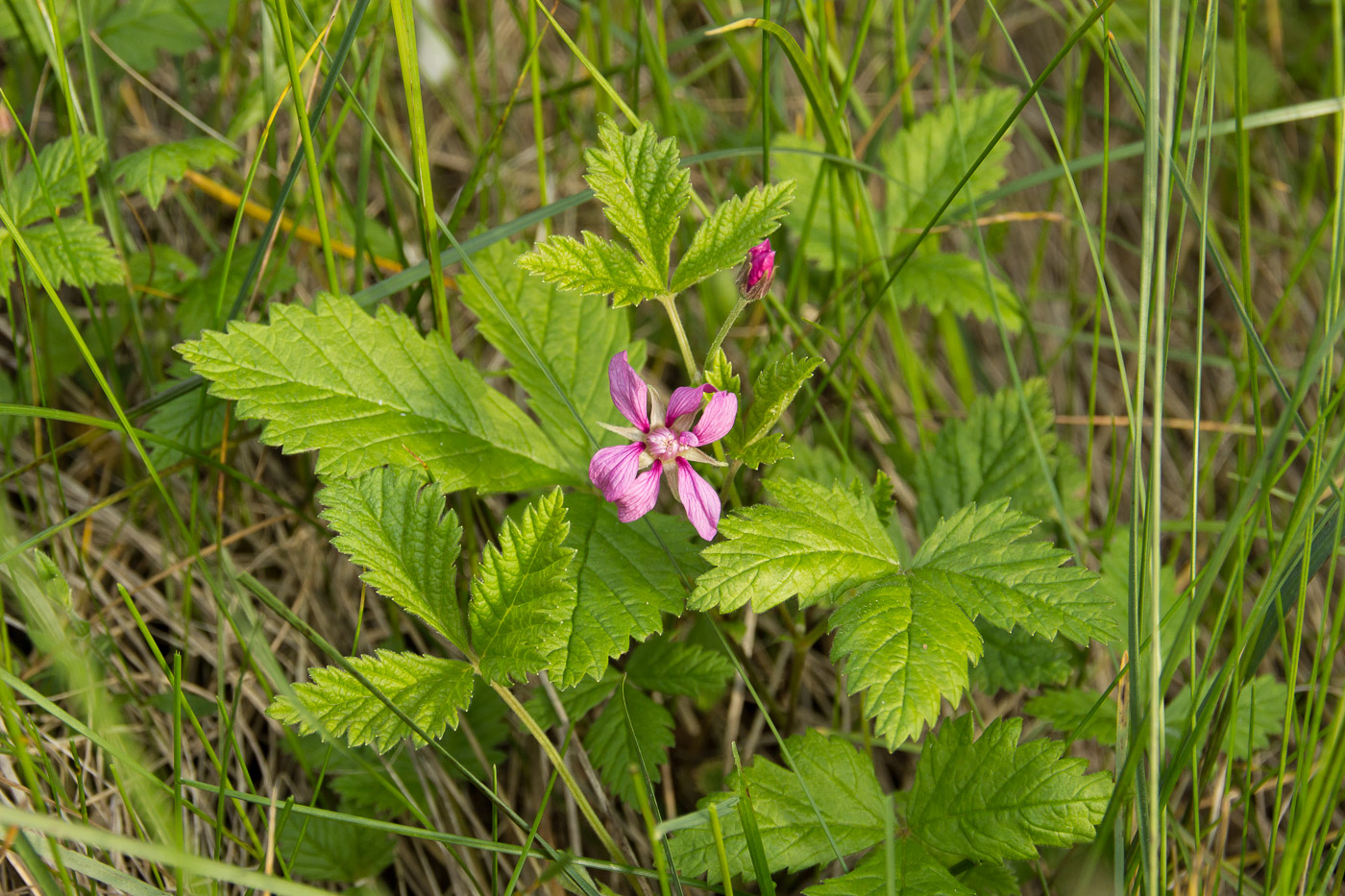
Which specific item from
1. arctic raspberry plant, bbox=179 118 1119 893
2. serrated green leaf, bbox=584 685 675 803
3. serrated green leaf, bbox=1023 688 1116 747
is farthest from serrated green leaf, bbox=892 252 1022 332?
serrated green leaf, bbox=584 685 675 803

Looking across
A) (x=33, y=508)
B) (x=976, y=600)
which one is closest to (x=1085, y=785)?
(x=976, y=600)

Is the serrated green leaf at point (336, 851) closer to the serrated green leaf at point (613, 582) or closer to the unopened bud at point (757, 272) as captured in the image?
the serrated green leaf at point (613, 582)

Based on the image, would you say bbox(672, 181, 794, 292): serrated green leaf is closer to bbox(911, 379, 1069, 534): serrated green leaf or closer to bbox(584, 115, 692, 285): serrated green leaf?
bbox(584, 115, 692, 285): serrated green leaf

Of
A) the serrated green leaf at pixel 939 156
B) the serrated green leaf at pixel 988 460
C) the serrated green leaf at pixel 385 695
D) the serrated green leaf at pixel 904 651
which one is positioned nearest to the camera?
the serrated green leaf at pixel 904 651

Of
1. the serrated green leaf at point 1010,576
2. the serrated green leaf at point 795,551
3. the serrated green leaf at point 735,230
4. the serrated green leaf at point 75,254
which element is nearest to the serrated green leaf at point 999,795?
the serrated green leaf at point 1010,576

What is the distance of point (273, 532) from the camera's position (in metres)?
2.91

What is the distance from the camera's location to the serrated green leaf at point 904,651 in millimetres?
1670

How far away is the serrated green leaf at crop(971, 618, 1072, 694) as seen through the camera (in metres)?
2.26

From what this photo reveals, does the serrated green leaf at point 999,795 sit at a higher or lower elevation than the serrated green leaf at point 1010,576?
lower

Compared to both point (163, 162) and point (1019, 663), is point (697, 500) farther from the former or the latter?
point (163, 162)

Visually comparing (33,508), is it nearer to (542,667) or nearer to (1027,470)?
(542,667)

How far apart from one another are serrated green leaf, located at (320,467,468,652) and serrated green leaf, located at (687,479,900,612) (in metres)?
0.47

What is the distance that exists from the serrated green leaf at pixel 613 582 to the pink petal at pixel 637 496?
12 cm

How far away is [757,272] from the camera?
1900 millimetres
